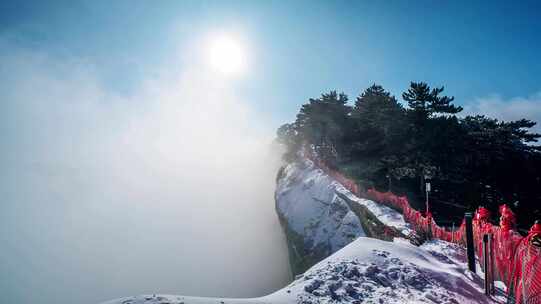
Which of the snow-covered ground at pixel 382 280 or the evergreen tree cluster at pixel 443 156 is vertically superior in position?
the evergreen tree cluster at pixel 443 156

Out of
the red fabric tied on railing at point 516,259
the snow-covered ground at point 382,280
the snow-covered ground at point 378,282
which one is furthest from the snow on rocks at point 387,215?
the snow-covered ground at point 378,282

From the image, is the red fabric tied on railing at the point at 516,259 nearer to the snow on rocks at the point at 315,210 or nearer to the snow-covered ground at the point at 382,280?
the snow-covered ground at the point at 382,280

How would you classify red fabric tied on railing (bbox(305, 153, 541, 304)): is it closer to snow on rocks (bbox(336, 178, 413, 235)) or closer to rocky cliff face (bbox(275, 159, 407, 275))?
snow on rocks (bbox(336, 178, 413, 235))

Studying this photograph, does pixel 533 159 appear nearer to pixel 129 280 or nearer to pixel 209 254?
pixel 209 254

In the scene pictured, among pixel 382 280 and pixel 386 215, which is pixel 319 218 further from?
pixel 382 280

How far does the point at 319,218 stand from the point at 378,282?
16.7 metres

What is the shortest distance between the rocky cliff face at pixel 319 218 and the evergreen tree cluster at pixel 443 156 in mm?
3709

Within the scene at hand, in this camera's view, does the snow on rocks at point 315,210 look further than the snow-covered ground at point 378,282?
Yes

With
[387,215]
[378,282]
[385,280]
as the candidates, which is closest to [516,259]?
[385,280]

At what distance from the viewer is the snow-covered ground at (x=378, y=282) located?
4582mm

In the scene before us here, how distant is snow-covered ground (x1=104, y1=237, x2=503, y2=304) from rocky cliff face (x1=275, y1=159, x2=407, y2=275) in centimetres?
535

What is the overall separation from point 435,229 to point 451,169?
13.7 metres

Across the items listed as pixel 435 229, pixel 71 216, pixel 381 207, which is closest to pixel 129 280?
pixel 381 207

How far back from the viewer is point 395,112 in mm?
24000
